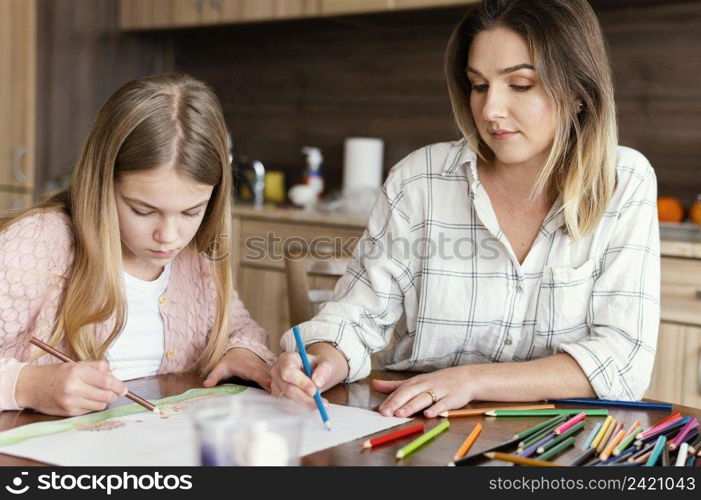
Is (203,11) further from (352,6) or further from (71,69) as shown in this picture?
(352,6)

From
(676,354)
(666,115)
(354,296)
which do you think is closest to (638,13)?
(666,115)

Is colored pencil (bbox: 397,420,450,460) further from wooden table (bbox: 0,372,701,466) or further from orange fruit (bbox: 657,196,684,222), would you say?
orange fruit (bbox: 657,196,684,222)

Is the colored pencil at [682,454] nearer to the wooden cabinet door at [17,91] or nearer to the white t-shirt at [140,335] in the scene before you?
the white t-shirt at [140,335]

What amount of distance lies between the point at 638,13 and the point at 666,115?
37 cm

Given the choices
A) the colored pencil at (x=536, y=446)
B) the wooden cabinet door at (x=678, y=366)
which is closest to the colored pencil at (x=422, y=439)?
the colored pencil at (x=536, y=446)

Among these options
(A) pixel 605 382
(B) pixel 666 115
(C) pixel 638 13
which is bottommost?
(A) pixel 605 382

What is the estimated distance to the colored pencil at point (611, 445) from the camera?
2.98ft

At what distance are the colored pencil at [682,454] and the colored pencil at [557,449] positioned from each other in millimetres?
115

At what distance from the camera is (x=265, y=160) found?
152 inches

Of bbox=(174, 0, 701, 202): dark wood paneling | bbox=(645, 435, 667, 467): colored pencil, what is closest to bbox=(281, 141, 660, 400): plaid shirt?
bbox=(645, 435, 667, 467): colored pencil

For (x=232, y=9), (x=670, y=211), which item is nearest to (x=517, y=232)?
(x=670, y=211)

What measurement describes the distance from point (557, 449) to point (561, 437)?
43 millimetres

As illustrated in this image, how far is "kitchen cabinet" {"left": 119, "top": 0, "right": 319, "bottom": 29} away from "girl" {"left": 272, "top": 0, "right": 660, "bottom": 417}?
1.92m
